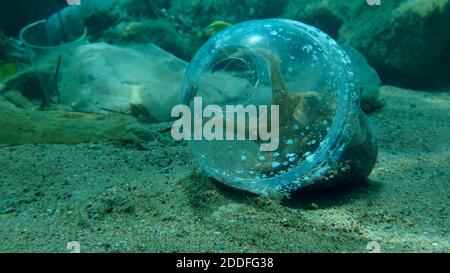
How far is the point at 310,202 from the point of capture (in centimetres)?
269

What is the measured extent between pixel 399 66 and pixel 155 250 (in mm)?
5289

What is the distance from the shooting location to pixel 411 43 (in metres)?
5.88

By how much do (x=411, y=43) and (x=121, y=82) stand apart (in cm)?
447

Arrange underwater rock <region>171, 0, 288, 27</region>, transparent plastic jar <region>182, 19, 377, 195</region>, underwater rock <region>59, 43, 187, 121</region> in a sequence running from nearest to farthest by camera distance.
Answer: transparent plastic jar <region>182, 19, 377, 195</region> < underwater rock <region>59, 43, 187, 121</region> < underwater rock <region>171, 0, 288, 27</region>

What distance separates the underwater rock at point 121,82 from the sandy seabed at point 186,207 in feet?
3.63

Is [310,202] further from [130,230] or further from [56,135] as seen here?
[56,135]

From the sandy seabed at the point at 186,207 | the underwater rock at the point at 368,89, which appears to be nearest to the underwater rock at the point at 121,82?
the sandy seabed at the point at 186,207

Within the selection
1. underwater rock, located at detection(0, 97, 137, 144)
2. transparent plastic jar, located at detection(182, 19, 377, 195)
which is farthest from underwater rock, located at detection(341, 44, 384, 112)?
underwater rock, located at detection(0, 97, 137, 144)

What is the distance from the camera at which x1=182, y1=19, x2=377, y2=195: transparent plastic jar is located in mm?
2533

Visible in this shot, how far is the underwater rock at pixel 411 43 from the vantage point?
582 cm

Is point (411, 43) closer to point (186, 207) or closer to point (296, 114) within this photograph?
point (296, 114)

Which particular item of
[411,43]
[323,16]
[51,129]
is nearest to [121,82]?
[51,129]

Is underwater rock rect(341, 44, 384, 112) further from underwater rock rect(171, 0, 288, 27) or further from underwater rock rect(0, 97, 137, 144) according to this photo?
underwater rock rect(171, 0, 288, 27)

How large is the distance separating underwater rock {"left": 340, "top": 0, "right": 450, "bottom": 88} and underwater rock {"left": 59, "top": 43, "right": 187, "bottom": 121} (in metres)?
3.26
